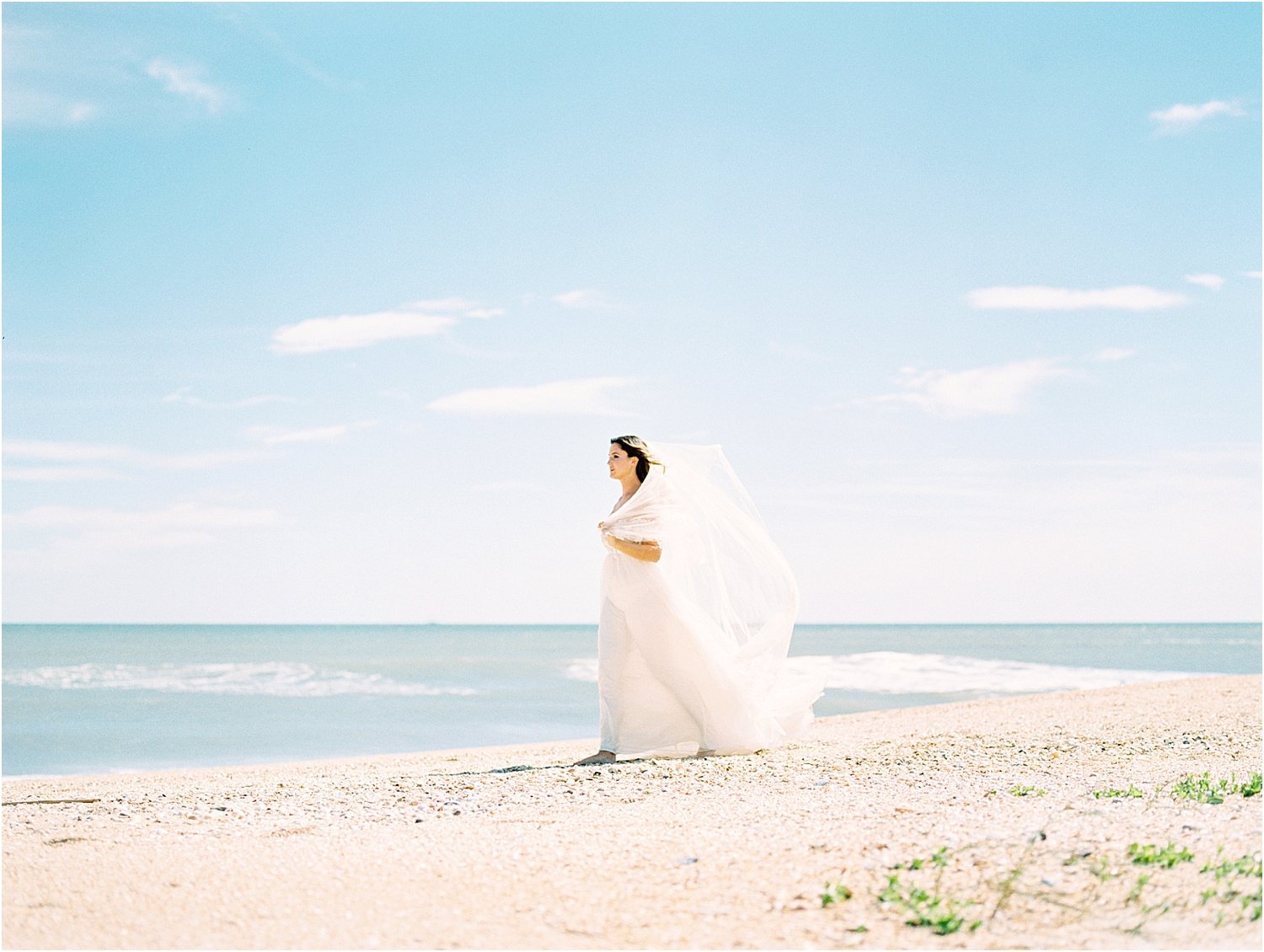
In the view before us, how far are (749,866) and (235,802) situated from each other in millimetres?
3388

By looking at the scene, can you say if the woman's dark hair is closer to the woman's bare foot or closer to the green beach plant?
the woman's bare foot

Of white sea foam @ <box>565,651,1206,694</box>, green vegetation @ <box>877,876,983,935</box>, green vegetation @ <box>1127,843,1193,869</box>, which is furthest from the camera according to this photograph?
white sea foam @ <box>565,651,1206,694</box>

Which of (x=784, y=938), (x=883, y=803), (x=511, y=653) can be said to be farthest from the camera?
(x=511, y=653)

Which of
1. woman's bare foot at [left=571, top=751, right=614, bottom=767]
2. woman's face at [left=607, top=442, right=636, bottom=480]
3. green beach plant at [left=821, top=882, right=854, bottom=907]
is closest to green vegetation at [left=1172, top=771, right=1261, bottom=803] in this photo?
green beach plant at [left=821, top=882, right=854, bottom=907]

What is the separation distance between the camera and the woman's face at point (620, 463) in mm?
8836

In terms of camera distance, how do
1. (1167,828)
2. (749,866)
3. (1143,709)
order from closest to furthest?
(749,866), (1167,828), (1143,709)

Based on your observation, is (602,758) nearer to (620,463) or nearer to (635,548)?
(635,548)

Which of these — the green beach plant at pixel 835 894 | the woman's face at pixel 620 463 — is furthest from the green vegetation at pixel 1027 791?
the woman's face at pixel 620 463

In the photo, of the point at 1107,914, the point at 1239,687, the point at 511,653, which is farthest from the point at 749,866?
the point at 511,653

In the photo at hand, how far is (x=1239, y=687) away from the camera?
16.2 metres

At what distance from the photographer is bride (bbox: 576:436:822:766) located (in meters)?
8.67

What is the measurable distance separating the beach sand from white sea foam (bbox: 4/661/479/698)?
23379 millimetres

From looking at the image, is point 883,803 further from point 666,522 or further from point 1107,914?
point 666,522

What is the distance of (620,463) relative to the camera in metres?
8.84
